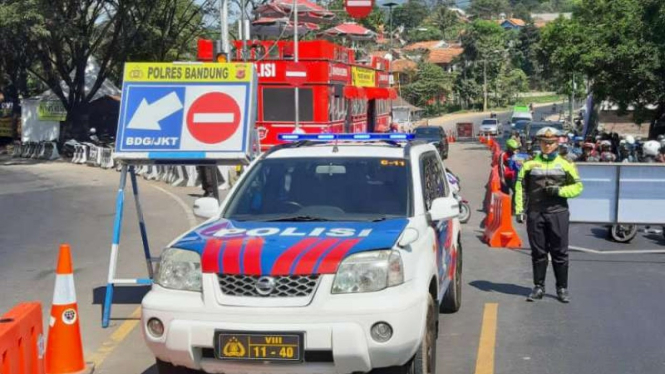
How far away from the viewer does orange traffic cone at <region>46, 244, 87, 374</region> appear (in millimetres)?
6602

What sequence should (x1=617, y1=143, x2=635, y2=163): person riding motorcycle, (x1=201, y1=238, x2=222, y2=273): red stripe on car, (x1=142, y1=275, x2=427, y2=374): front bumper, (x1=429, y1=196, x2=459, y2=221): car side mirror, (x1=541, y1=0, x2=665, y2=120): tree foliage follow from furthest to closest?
(x1=541, y1=0, x2=665, y2=120): tree foliage, (x1=617, y1=143, x2=635, y2=163): person riding motorcycle, (x1=429, y1=196, x2=459, y2=221): car side mirror, (x1=201, y1=238, x2=222, y2=273): red stripe on car, (x1=142, y1=275, x2=427, y2=374): front bumper

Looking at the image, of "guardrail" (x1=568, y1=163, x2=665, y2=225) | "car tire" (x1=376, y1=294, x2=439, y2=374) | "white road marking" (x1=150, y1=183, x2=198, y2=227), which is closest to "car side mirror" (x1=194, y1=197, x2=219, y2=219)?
"car tire" (x1=376, y1=294, x2=439, y2=374)

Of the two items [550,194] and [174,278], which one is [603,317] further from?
[174,278]

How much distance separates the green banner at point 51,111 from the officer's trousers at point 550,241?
40.7 m

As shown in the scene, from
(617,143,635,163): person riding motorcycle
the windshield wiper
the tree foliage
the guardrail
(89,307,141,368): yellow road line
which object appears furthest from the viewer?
the tree foliage

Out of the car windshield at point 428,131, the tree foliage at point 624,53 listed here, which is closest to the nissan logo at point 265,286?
the tree foliage at point 624,53

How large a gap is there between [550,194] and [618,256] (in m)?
4.01

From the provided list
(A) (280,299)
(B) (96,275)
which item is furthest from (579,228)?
(A) (280,299)

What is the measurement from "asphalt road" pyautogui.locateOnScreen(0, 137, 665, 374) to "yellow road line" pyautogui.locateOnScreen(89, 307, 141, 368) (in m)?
0.01

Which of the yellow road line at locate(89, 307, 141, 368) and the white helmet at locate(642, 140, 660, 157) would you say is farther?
the white helmet at locate(642, 140, 660, 157)

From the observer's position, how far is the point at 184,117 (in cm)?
877

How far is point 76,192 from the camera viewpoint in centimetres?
2427

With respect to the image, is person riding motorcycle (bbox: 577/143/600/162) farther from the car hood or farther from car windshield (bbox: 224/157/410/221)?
the car hood

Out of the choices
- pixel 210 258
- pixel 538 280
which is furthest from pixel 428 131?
pixel 210 258
